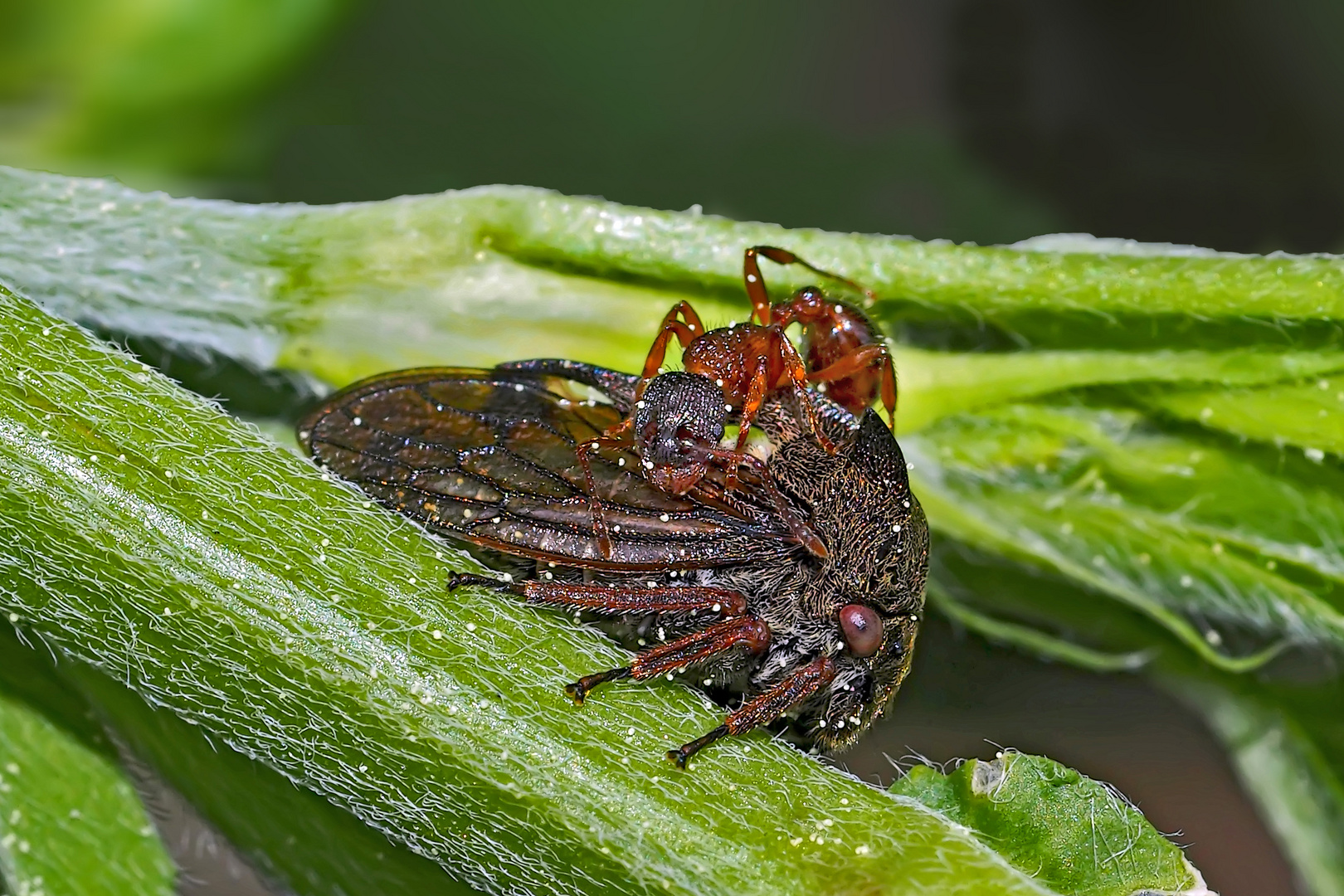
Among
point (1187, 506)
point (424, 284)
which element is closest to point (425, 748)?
point (424, 284)

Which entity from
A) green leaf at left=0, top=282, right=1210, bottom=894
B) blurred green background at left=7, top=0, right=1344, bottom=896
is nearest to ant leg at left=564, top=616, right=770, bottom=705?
green leaf at left=0, top=282, right=1210, bottom=894

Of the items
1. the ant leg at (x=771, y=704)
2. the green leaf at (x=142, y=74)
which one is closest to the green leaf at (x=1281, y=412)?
the ant leg at (x=771, y=704)

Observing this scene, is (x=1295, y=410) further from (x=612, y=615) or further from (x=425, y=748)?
(x=425, y=748)

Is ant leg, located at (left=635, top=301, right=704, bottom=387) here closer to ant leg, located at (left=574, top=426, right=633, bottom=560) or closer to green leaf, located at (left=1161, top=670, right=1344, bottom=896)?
ant leg, located at (left=574, top=426, right=633, bottom=560)

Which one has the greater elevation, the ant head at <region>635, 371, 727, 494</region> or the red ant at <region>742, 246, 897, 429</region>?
the red ant at <region>742, 246, 897, 429</region>

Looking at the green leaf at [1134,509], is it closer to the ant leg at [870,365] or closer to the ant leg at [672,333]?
the ant leg at [870,365]
